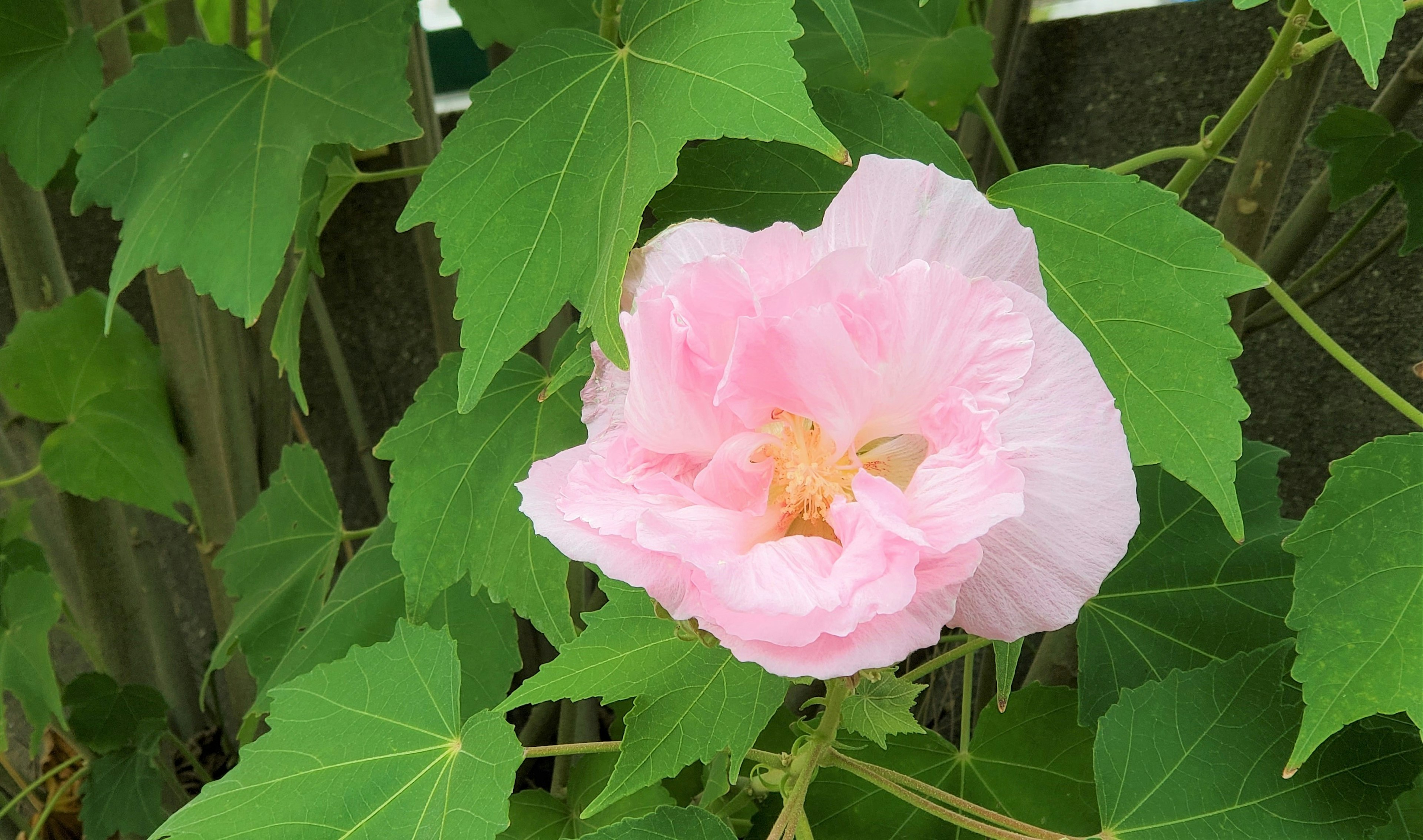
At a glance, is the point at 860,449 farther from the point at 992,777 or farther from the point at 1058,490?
the point at 992,777

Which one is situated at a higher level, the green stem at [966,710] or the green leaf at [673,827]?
the green leaf at [673,827]

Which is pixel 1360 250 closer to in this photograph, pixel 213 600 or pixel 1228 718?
pixel 1228 718

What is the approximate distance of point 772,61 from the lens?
0.29m

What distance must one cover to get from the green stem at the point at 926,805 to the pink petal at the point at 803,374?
0.16m

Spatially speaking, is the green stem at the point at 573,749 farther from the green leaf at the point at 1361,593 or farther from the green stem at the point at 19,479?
the green stem at the point at 19,479

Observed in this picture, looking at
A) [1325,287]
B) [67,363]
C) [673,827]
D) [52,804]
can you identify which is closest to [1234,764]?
[673,827]

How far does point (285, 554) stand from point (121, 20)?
341 mm

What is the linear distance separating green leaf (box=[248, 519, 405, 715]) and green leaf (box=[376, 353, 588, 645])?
0.11m

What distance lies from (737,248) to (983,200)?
62 millimetres

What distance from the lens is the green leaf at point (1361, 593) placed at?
31 cm

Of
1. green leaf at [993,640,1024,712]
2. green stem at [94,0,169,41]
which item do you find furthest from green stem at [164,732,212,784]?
green leaf at [993,640,1024,712]

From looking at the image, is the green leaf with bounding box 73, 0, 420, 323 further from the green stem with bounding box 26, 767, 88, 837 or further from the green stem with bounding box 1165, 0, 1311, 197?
the green stem with bounding box 26, 767, 88, 837

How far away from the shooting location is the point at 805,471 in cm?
25

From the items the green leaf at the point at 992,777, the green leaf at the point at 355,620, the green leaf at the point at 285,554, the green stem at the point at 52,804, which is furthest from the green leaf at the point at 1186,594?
the green stem at the point at 52,804
